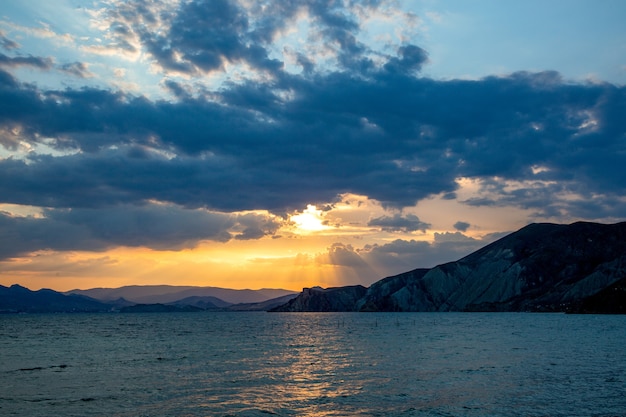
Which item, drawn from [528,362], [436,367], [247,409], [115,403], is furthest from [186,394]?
[528,362]

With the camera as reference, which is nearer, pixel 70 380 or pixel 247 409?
pixel 247 409

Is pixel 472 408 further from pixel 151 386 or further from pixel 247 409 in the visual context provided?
pixel 151 386

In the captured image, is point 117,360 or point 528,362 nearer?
point 528,362

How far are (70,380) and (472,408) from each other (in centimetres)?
3963

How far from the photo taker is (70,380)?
53156mm

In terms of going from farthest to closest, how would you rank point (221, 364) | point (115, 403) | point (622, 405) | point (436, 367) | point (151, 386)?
1. point (221, 364)
2. point (436, 367)
3. point (151, 386)
4. point (115, 403)
5. point (622, 405)

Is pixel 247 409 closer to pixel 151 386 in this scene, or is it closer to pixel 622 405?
pixel 151 386

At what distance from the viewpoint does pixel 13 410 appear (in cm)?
3784

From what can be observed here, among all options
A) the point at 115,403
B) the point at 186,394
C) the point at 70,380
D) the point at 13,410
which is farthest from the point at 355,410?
the point at 70,380

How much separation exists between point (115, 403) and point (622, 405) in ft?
122

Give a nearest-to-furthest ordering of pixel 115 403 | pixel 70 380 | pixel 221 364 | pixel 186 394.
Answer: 1. pixel 115 403
2. pixel 186 394
3. pixel 70 380
4. pixel 221 364

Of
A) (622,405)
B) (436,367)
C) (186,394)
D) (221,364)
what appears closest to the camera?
(622,405)

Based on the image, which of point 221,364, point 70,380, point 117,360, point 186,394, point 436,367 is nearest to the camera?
point 186,394

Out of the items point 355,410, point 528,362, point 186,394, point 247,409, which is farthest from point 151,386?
point 528,362
